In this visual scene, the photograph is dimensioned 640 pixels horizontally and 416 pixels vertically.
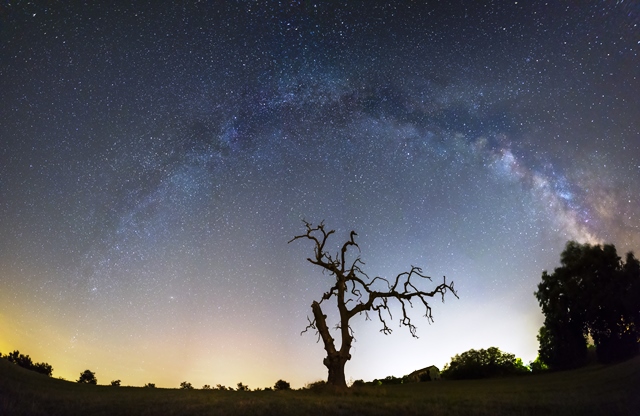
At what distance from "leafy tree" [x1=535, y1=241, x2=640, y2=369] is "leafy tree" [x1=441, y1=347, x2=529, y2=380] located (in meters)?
4.45

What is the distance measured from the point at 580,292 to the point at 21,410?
48112 millimetres

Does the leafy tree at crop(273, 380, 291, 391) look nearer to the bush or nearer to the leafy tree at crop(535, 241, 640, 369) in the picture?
the bush

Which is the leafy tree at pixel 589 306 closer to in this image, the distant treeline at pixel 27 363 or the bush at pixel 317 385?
the bush at pixel 317 385

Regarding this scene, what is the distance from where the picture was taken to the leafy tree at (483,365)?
44.4m

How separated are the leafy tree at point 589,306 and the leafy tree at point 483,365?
4.45 metres

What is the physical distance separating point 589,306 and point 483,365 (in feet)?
40.9

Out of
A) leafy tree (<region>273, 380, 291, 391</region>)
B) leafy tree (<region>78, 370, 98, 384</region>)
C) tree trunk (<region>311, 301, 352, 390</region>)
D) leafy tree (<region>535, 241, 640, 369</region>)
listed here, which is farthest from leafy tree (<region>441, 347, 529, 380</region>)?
leafy tree (<region>78, 370, 98, 384</region>)

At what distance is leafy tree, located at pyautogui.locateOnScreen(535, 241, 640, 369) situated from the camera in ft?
131

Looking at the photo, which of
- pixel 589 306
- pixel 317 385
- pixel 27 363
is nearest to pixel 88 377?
pixel 27 363

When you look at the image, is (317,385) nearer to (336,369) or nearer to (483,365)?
(336,369)

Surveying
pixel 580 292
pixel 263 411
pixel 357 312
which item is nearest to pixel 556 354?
pixel 580 292

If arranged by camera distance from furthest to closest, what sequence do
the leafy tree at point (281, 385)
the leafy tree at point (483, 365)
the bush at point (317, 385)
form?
the leafy tree at point (483, 365), the leafy tree at point (281, 385), the bush at point (317, 385)

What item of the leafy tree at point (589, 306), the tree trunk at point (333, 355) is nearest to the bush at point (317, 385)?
the tree trunk at point (333, 355)

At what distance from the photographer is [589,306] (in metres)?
41.8
